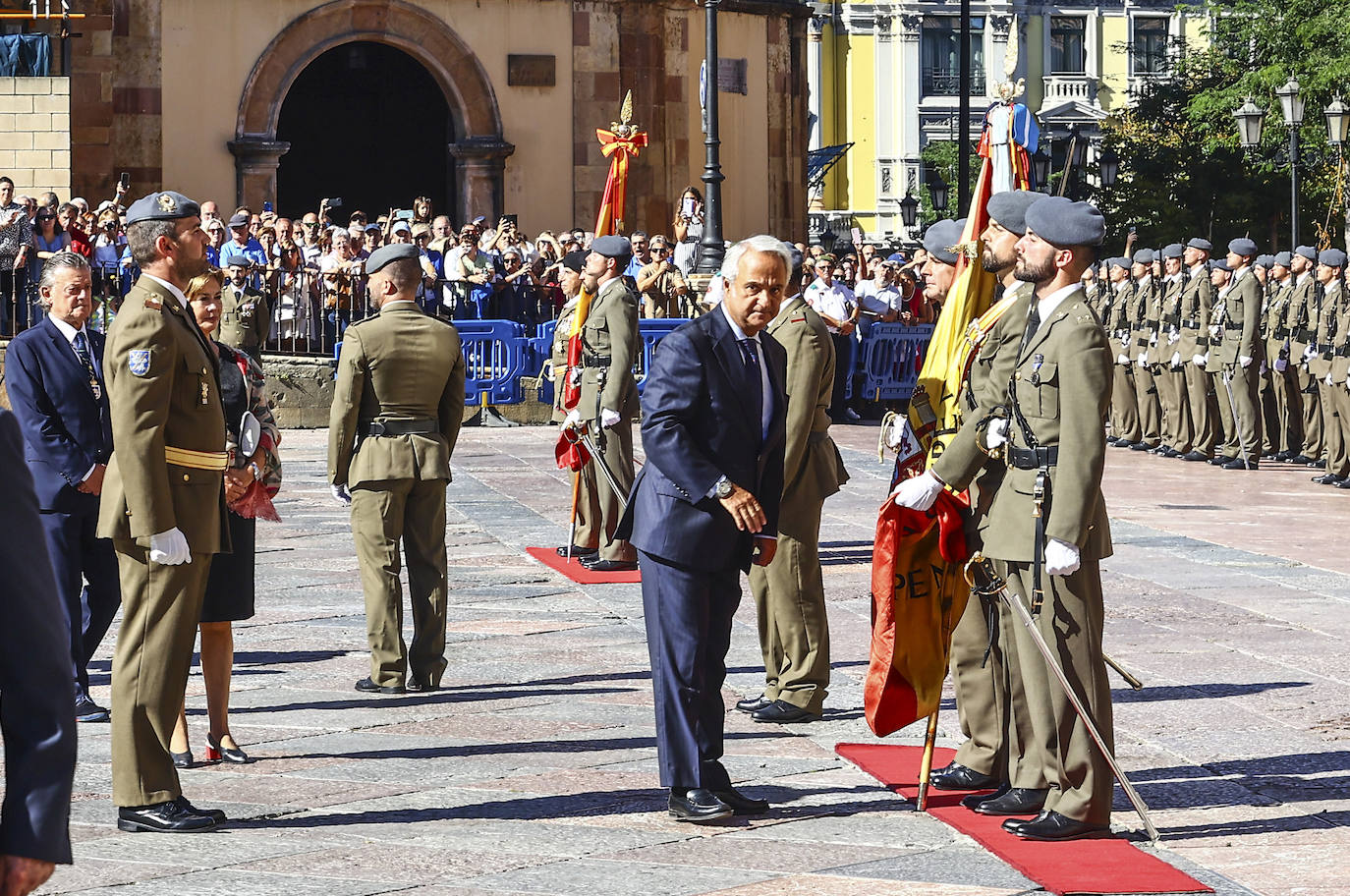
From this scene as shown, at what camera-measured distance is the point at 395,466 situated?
28.0 feet

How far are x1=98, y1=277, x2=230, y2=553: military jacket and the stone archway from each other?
2077 centimetres

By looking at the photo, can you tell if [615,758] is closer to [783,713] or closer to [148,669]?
[783,713]

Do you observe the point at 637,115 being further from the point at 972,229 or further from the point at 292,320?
the point at 972,229

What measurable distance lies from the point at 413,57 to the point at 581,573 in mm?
17539

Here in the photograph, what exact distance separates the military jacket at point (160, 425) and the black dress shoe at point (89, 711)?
1.79 meters

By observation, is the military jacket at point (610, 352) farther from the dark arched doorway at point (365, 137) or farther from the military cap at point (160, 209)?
the dark arched doorway at point (365, 137)

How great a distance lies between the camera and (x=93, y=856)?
19.5 ft

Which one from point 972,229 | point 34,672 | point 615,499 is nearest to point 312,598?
point 615,499

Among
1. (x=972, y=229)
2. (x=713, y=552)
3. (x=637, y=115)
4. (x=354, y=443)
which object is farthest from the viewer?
(x=637, y=115)

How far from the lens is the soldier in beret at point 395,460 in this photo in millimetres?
8539

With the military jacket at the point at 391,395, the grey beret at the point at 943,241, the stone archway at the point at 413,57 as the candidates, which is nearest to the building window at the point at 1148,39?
the stone archway at the point at 413,57

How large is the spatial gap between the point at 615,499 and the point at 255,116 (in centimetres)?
1626

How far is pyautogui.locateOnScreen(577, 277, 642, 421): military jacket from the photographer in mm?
11500

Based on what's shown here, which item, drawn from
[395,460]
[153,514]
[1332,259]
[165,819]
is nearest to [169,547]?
[153,514]
